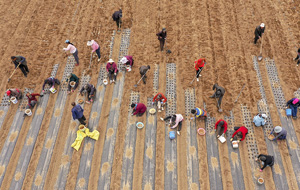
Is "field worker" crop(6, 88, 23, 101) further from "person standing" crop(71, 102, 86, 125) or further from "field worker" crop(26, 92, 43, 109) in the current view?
"person standing" crop(71, 102, 86, 125)

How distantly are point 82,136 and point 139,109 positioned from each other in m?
2.73

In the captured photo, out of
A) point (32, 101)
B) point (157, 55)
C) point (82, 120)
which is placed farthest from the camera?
point (157, 55)

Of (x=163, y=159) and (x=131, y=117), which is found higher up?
(x=131, y=117)

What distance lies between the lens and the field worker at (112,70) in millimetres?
9586

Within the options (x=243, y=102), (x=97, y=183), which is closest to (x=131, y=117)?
(x=97, y=183)

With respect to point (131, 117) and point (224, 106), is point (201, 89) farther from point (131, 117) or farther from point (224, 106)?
point (131, 117)

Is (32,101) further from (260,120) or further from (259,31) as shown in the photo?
(259,31)

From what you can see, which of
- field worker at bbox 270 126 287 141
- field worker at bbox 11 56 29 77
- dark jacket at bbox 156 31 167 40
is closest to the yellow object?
field worker at bbox 11 56 29 77

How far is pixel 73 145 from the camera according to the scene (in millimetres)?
8164

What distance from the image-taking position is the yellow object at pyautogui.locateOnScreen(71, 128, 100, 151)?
8.16m

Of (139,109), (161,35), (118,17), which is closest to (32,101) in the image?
(139,109)

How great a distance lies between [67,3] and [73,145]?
36.5ft

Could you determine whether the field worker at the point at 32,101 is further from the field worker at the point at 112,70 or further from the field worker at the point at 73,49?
the field worker at the point at 112,70

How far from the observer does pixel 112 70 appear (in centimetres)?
974
